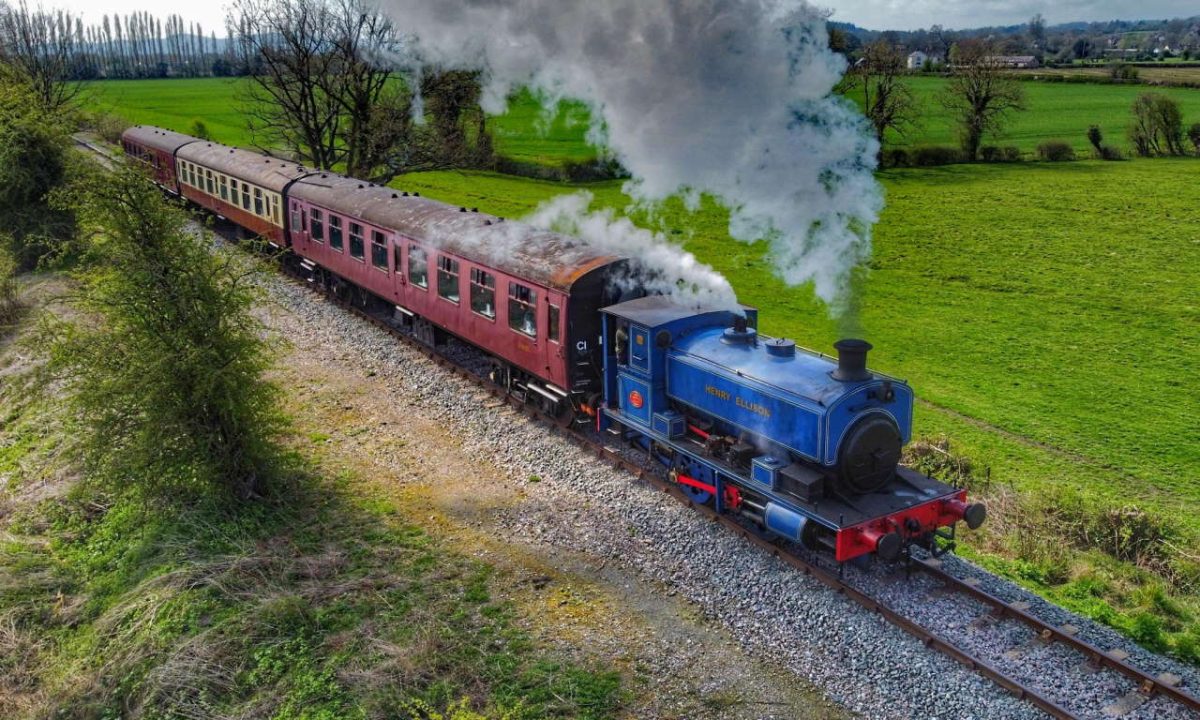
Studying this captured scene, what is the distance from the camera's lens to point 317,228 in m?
22.4

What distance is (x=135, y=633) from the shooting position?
32.2 feet

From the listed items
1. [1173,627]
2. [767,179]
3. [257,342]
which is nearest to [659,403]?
[767,179]


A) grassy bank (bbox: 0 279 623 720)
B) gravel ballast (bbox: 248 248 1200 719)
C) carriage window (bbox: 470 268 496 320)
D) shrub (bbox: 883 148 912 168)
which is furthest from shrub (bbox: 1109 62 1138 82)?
grassy bank (bbox: 0 279 623 720)

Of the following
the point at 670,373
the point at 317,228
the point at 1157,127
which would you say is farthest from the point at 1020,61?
the point at 670,373

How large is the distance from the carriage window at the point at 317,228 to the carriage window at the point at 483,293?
7.66m

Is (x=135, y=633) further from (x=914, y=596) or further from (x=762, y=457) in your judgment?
(x=914, y=596)

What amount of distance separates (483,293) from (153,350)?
593cm

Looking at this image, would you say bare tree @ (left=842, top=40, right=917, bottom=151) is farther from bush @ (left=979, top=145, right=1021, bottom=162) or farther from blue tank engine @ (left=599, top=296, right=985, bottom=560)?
blue tank engine @ (left=599, top=296, right=985, bottom=560)

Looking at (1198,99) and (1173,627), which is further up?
Result: (1198,99)

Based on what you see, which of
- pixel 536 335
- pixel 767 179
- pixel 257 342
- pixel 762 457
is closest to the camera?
pixel 762 457

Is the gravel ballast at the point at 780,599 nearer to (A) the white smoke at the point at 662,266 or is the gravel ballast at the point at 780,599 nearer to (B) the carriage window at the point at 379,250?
(A) the white smoke at the point at 662,266

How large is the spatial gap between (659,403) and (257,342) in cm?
575

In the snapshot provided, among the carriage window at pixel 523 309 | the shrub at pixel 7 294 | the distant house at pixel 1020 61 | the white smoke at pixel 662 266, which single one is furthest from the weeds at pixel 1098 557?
the distant house at pixel 1020 61

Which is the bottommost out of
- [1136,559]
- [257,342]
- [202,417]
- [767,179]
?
[1136,559]
